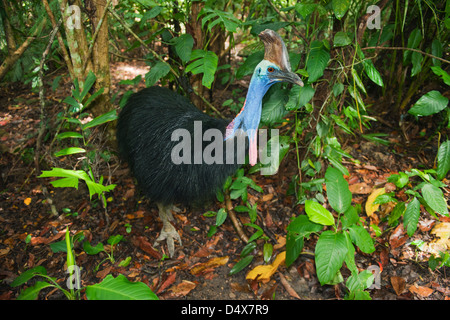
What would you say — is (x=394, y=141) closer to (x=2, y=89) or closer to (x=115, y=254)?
(x=115, y=254)

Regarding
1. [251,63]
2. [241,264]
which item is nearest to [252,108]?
[251,63]

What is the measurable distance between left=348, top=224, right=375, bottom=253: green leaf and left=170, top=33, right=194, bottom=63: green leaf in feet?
4.98

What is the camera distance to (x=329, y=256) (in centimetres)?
161

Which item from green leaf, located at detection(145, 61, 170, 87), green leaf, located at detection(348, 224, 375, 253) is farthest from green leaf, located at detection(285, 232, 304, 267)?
green leaf, located at detection(145, 61, 170, 87)

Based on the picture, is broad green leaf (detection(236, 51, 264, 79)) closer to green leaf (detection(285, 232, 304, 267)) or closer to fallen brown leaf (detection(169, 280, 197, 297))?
green leaf (detection(285, 232, 304, 267))

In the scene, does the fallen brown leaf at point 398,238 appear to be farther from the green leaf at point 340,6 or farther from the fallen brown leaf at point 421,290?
the green leaf at point 340,6

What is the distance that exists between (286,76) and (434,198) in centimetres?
117

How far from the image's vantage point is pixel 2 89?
12.5 ft

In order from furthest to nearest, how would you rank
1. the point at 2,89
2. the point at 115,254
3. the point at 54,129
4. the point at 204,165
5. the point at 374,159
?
1. the point at 2,89
2. the point at 54,129
3. the point at 374,159
4. the point at 115,254
5. the point at 204,165

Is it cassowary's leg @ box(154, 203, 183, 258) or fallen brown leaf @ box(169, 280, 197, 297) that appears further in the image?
cassowary's leg @ box(154, 203, 183, 258)

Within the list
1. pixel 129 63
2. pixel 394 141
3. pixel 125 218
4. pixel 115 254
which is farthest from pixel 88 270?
pixel 129 63

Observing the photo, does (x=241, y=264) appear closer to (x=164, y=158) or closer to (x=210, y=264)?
(x=210, y=264)

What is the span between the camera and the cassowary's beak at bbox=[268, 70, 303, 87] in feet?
5.85

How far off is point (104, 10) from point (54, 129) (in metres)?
1.41
